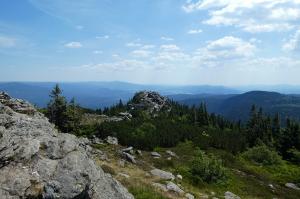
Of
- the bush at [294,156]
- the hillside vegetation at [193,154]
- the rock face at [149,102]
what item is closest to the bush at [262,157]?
the hillside vegetation at [193,154]

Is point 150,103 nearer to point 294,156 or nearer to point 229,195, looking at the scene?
point 294,156

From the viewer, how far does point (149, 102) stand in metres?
145

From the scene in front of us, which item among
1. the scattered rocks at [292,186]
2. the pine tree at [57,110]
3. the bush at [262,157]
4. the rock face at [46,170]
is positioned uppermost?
the rock face at [46,170]

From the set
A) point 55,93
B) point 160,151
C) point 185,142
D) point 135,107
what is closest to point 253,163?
point 185,142

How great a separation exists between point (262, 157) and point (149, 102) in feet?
228

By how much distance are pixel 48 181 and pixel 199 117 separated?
124 meters

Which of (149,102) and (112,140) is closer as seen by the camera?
(112,140)

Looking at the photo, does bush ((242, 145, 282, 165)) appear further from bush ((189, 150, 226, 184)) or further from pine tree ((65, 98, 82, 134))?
pine tree ((65, 98, 82, 134))

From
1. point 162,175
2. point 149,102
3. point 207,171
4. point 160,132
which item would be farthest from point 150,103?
point 162,175

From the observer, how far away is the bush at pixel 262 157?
79.1m

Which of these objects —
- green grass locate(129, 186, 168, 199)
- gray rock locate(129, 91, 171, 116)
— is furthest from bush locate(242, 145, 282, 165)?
green grass locate(129, 186, 168, 199)

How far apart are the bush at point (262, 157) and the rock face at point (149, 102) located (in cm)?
5796

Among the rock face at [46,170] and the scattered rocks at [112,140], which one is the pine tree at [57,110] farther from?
the rock face at [46,170]

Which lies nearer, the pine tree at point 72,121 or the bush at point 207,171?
the bush at point 207,171
